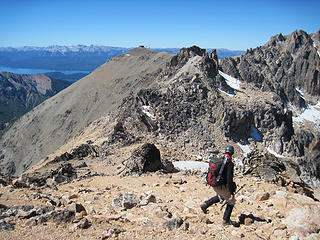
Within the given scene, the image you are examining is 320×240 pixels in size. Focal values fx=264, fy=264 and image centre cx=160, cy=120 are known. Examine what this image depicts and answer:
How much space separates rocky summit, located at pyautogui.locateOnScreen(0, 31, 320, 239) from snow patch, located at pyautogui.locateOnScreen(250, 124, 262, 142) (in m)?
0.25

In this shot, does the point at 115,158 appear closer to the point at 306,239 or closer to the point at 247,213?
the point at 247,213

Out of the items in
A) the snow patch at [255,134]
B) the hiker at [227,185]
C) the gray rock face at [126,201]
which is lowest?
the snow patch at [255,134]

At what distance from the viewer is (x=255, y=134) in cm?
4228

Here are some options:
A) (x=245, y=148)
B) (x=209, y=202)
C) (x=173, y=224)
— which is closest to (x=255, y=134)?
(x=245, y=148)

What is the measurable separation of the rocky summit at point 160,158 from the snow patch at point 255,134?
0.81ft

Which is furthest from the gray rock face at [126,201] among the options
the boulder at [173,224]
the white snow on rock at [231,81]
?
the white snow on rock at [231,81]

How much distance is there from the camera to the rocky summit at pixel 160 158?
24.1 feet

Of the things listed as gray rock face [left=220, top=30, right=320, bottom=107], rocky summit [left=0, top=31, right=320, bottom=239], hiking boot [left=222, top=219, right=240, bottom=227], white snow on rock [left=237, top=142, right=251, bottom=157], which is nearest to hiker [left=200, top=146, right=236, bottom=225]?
hiking boot [left=222, top=219, right=240, bottom=227]

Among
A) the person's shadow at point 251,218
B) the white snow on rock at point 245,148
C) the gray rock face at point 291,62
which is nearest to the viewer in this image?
the person's shadow at point 251,218

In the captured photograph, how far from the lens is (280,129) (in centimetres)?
4359

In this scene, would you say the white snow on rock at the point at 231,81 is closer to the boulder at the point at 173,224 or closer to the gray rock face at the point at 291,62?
the gray rock face at the point at 291,62

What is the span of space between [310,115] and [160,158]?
10443cm

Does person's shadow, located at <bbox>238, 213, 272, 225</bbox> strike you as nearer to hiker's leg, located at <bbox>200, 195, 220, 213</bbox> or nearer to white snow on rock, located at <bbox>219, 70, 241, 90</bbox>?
hiker's leg, located at <bbox>200, 195, 220, 213</bbox>

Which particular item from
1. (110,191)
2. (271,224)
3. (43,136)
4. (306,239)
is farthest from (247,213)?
(43,136)
